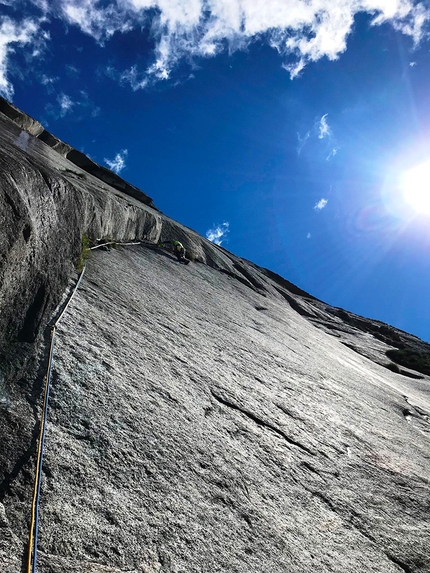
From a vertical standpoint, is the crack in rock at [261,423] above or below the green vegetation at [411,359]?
below

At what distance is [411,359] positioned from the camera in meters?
18.2

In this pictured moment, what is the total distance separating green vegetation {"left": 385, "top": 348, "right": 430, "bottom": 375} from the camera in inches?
695

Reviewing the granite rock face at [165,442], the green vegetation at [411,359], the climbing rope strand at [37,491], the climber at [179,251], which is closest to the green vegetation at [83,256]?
the granite rock face at [165,442]

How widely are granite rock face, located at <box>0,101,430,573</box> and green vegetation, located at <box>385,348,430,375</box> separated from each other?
12.4 metres

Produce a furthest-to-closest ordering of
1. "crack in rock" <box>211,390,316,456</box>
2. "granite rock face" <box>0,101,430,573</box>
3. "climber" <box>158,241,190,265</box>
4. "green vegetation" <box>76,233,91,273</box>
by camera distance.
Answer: "climber" <box>158,241,190,265</box>, "green vegetation" <box>76,233,91,273</box>, "crack in rock" <box>211,390,316,456</box>, "granite rock face" <box>0,101,430,573</box>

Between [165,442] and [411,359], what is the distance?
1843 centimetres

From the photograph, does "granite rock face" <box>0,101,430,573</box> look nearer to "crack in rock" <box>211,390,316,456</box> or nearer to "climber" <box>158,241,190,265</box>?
"crack in rock" <box>211,390,316,456</box>

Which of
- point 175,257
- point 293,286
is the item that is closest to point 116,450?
point 175,257

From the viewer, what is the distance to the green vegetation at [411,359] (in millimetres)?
17656

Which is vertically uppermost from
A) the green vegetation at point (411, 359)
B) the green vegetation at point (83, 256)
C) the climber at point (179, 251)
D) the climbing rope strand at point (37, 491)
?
the green vegetation at point (411, 359)

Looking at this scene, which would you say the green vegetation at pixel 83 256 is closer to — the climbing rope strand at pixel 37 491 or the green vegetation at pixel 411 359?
the climbing rope strand at pixel 37 491

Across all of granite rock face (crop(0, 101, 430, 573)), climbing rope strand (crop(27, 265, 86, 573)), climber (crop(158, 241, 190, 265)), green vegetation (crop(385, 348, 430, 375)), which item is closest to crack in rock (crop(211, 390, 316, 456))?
granite rock face (crop(0, 101, 430, 573))

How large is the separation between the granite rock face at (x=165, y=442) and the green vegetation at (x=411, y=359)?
12.4m

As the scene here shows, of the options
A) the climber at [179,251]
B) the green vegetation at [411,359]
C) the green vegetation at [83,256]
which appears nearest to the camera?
the green vegetation at [83,256]
